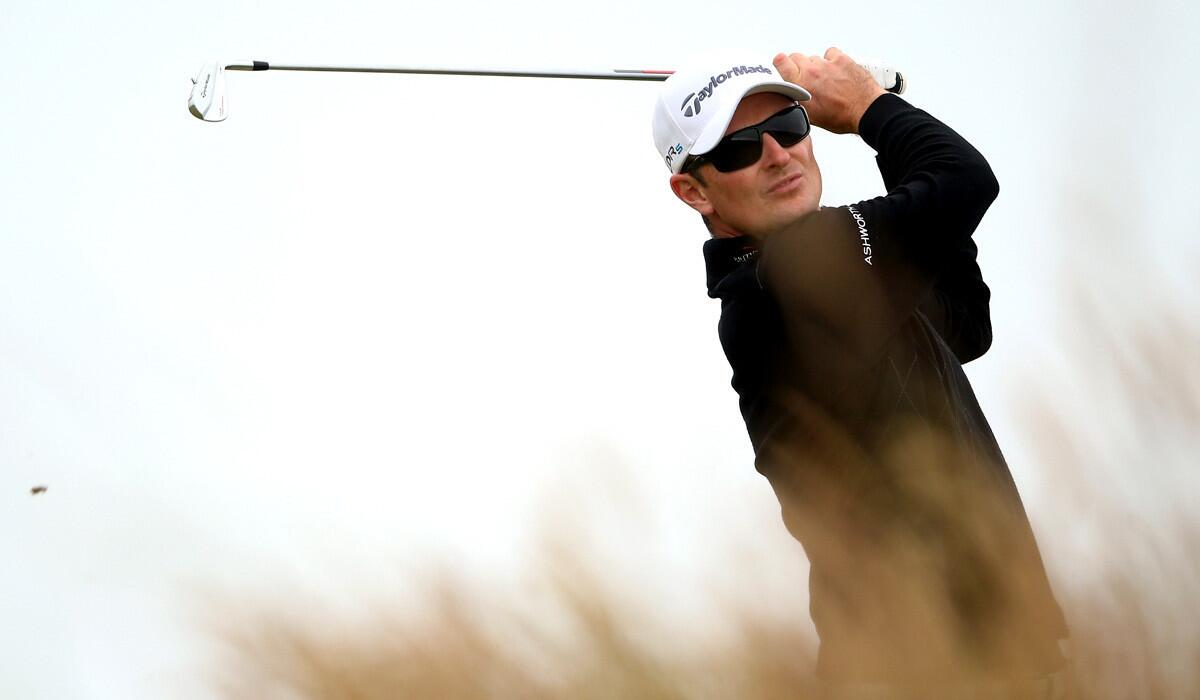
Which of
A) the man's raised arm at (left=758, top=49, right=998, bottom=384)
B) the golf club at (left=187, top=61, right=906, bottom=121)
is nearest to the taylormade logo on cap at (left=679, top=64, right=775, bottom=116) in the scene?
the man's raised arm at (left=758, top=49, right=998, bottom=384)

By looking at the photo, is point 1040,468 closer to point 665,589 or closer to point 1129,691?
point 1129,691

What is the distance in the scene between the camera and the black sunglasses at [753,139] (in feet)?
6.64

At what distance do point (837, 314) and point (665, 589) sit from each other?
687mm

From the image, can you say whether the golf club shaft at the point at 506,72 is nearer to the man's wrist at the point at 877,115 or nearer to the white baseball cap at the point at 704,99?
the white baseball cap at the point at 704,99

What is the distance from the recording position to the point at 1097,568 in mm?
999

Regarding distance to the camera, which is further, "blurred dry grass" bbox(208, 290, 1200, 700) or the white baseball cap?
the white baseball cap

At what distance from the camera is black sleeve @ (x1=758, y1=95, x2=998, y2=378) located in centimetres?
169

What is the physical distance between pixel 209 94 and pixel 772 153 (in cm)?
154

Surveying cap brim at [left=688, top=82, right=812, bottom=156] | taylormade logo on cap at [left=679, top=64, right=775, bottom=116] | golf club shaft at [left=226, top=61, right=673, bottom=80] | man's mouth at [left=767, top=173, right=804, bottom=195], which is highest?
golf club shaft at [left=226, top=61, right=673, bottom=80]

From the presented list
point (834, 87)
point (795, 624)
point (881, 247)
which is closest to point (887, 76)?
point (834, 87)

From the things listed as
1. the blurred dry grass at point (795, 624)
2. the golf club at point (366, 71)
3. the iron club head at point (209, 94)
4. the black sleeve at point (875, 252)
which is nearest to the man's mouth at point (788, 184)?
the black sleeve at point (875, 252)

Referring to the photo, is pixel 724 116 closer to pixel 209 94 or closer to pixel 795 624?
pixel 795 624

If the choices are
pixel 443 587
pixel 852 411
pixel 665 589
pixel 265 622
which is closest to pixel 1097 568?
pixel 665 589

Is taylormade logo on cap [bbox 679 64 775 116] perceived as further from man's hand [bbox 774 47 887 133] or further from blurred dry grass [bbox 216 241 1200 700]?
blurred dry grass [bbox 216 241 1200 700]
